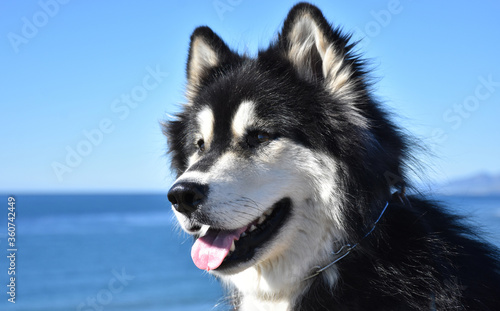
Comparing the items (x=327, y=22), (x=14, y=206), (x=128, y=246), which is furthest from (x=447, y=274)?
(x=128, y=246)

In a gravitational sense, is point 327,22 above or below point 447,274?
above

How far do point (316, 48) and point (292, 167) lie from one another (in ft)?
2.98

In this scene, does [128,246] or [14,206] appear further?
[128,246]

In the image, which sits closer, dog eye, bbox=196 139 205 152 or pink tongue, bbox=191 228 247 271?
pink tongue, bbox=191 228 247 271

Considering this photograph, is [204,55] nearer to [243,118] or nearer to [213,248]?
[243,118]

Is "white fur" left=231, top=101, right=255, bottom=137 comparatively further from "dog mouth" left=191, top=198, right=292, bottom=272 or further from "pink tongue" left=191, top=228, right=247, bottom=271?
"pink tongue" left=191, top=228, right=247, bottom=271

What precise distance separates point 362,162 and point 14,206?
4182 mm

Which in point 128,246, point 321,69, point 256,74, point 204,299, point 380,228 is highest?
point 321,69

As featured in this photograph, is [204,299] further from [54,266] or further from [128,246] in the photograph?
[128,246]

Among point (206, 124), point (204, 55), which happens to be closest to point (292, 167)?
point (206, 124)

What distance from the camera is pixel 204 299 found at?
15570mm

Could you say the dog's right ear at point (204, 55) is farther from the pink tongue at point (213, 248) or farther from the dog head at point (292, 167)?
the pink tongue at point (213, 248)

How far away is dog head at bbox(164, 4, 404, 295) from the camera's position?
10.0ft

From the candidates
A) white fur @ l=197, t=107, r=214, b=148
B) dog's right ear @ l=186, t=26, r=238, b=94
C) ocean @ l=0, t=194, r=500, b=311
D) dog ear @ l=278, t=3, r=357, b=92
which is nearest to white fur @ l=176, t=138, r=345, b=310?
white fur @ l=197, t=107, r=214, b=148
